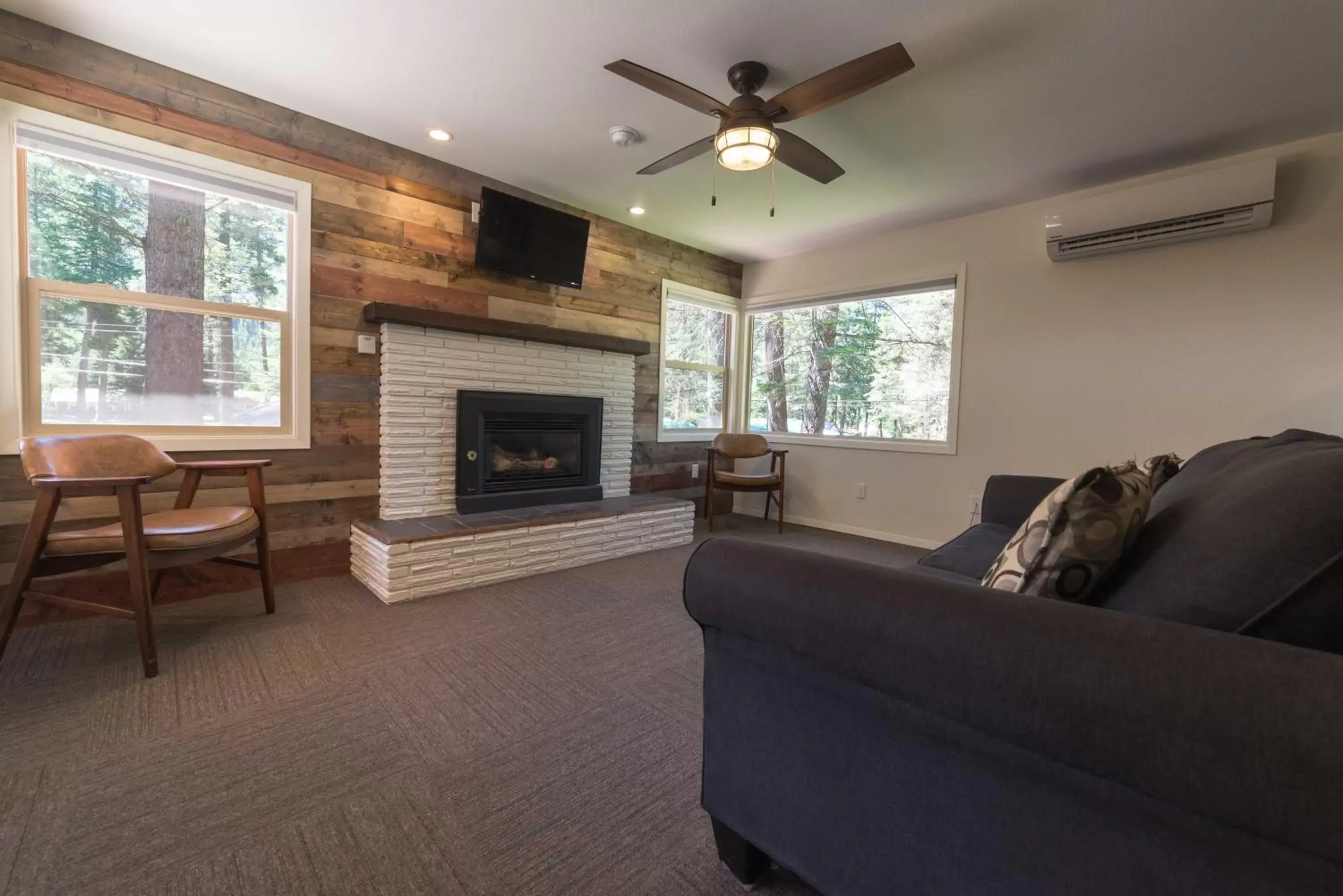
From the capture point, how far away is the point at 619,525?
3578 millimetres

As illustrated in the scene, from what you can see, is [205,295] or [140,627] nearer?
[140,627]

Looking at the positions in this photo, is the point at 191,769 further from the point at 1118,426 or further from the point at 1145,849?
the point at 1118,426

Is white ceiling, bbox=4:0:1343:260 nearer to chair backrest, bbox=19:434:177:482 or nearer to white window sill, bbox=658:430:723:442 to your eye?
chair backrest, bbox=19:434:177:482

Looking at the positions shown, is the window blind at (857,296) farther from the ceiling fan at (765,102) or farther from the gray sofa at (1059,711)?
the gray sofa at (1059,711)

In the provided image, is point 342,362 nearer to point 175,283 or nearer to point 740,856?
point 175,283

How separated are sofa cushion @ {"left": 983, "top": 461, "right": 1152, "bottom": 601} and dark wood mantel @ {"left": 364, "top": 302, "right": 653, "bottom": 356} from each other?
118 inches

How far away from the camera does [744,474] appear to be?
504 cm

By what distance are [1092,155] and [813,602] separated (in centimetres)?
337

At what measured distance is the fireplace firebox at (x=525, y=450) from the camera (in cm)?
329

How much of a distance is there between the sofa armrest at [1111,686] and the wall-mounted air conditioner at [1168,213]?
11.0ft

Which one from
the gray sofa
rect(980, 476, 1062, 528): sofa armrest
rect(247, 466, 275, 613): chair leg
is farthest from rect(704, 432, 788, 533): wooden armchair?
the gray sofa

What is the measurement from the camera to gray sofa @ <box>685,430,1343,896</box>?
21.0 inches

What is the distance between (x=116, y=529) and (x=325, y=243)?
1.65m

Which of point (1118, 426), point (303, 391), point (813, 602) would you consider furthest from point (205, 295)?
point (1118, 426)
